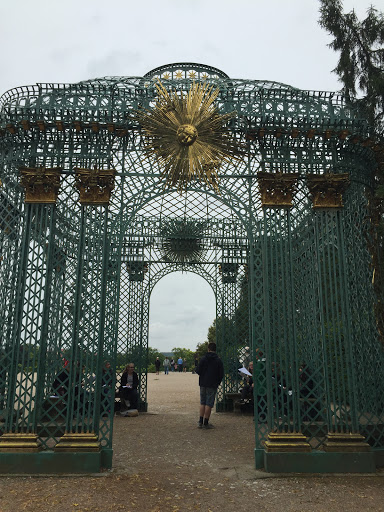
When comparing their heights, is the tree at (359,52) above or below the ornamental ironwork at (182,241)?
above

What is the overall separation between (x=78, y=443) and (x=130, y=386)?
492 centimetres

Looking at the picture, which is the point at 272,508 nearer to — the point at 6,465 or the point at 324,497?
the point at 324,497

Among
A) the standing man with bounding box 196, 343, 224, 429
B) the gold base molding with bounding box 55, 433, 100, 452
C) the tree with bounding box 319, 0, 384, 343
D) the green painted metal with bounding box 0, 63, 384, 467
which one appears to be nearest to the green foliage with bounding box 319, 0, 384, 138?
the tree with bounding box 319, 0, 384, 343

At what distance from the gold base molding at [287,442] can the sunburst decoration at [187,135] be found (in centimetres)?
392

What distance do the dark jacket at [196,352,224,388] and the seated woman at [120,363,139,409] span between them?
2590 mm

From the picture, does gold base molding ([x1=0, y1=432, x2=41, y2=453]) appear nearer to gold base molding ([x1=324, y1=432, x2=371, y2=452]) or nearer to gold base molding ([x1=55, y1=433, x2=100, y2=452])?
gold base molding ([x1=55, y1=433, x2=100, y2=452])

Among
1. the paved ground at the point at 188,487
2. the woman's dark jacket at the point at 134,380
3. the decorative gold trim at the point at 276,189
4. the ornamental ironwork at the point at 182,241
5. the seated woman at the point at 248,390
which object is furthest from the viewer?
the ornamental ironwork at the point at 182,241

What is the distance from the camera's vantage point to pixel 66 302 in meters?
6.83

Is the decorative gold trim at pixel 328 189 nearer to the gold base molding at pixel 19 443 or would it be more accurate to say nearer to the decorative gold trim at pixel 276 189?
the decorative gold trim at pixel 276 189

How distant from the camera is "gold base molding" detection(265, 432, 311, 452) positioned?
5.94 metres

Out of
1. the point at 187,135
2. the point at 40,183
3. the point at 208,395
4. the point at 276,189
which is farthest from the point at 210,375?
the point at 40,183

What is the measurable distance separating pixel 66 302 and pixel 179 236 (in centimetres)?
649

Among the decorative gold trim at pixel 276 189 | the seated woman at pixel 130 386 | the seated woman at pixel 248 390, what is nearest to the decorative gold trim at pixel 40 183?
the decorative gold trim at pixel 276 189

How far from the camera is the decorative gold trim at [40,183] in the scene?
6746 millimetres
